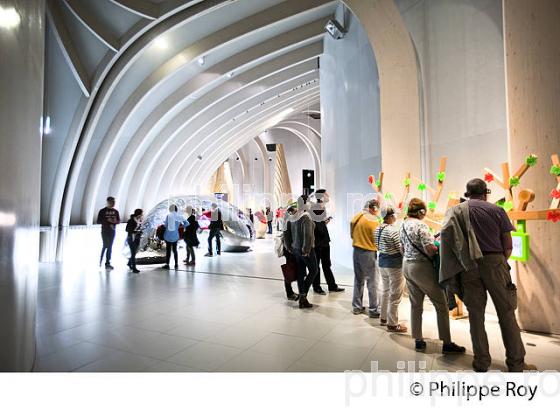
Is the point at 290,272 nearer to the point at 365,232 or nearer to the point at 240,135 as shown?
the point at 365,232

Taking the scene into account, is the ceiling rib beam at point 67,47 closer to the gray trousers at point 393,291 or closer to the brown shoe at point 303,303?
the brown shoe at point 303,303

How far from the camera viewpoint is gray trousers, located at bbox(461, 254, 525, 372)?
2816 millimetres

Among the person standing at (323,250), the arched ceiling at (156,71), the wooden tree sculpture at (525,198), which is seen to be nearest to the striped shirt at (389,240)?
the wooden tree sculpture at (525,198)

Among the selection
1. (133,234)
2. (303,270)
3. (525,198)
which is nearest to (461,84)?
(525,198)

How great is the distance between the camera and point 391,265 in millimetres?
3920

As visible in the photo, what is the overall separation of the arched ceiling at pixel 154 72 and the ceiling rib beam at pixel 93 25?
0.03 metres

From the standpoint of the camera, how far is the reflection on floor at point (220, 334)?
3.07m

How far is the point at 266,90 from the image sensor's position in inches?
596

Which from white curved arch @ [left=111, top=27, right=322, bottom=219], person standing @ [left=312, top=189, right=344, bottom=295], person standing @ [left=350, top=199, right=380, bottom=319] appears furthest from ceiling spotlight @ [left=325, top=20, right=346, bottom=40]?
person standing @ [left=350, top=199, right=380, bottom=319]

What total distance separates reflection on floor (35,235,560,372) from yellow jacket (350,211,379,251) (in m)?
0.94

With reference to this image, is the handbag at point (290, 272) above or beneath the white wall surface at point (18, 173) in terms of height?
beneath

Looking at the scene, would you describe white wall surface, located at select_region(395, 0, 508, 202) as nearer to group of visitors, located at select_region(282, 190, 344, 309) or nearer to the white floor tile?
group of visitors, located at select_region(282, 190, 344, 309)
